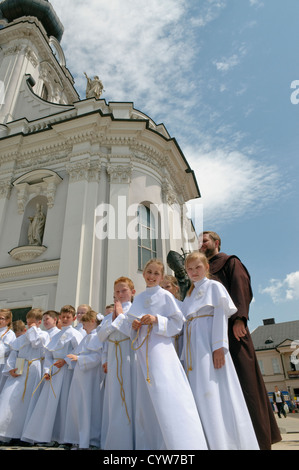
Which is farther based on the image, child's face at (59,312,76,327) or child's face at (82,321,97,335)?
child's face at (59,312,76,327)

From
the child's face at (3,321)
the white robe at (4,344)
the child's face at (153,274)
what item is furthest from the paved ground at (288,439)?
the child's face at (3,321)

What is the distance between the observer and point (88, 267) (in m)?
11.0

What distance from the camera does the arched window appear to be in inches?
484

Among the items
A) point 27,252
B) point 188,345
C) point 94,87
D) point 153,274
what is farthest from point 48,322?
point 94,87

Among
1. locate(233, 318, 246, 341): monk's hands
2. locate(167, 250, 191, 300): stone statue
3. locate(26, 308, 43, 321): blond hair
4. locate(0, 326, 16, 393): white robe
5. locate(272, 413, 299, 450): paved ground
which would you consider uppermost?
locate(167, 250, 191, 300): stone statue

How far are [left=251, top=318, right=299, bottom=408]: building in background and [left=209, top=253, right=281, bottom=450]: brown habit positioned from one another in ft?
130

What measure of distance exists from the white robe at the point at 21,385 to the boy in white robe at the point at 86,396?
0.87 metres

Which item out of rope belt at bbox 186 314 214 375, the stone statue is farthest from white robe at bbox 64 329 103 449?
the stone statue

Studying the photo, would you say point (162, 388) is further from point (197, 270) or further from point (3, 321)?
point (3, 321)

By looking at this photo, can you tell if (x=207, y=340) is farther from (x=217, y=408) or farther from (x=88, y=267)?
(x=88, y=267)

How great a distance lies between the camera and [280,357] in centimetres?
3984

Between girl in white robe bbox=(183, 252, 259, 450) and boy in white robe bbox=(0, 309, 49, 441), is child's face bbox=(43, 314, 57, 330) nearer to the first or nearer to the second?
boy in white robe bbox=(0, 309, 49, 441)

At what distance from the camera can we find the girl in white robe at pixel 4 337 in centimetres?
510

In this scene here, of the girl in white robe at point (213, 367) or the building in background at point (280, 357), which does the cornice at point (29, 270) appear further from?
the building in background at point (280, 357)
